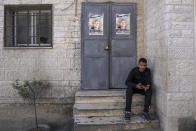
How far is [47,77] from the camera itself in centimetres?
574

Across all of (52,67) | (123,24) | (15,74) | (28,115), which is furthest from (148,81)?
(15,74)

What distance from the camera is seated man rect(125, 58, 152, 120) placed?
479 centimetres

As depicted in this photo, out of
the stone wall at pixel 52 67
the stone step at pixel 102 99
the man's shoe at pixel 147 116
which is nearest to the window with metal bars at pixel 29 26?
the stone wall at pixel 52 67

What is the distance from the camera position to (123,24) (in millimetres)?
5859

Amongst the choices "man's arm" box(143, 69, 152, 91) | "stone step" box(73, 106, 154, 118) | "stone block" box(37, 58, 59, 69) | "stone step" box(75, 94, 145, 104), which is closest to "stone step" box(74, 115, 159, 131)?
"stone step" box(73, 106, 154, 118)

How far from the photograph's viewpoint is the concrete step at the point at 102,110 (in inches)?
193

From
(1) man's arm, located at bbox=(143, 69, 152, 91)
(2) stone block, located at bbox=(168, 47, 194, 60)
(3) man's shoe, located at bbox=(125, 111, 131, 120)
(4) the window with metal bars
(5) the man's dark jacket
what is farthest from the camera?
(4) the window with metal bars

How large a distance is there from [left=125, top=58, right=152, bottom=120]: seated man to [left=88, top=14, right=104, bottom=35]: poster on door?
1.54m

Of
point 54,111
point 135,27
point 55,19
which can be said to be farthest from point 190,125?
point 55,19

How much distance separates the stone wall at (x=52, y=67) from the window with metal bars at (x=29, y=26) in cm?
26

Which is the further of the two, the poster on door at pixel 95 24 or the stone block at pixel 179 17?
the poster on door at pixel 95 24

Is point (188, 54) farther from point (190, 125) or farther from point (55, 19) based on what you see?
point (55, 19)

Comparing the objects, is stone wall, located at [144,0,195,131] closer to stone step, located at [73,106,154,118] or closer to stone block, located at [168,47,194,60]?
stone block, located at [168,47,194,60]

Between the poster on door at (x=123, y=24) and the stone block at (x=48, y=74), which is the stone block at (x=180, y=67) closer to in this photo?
the poster on door at (x=123, y=24)
